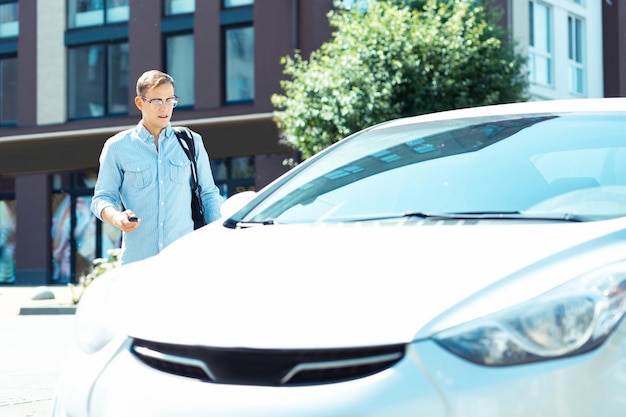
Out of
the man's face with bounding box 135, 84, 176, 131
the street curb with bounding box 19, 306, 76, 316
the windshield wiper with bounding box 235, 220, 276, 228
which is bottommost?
the street curb with bounding box 19, 306, 76, 316

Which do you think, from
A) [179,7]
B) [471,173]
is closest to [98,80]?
[179,7]

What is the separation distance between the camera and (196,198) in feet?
16.6

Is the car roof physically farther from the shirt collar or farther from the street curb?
the street curb

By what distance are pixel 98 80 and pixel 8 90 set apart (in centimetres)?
307

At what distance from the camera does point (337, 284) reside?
2.50 m

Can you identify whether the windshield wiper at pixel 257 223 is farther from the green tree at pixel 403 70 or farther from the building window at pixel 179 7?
the building window at pixel 179 7

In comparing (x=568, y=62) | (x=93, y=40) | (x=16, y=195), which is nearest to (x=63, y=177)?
Result: (x=16, y=195)

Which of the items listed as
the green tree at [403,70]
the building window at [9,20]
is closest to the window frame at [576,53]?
the green tree at [403,70]

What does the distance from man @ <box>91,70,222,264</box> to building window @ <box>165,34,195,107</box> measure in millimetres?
20054

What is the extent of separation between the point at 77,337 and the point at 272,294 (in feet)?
2.37

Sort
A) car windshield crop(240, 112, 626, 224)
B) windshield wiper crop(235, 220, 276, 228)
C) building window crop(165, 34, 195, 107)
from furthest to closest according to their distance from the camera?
building window crop(165, 34, 195, 107) < windshield wiper crop(235, 220, 276, 228) < car windshield crop(240, 112, 626, 224)

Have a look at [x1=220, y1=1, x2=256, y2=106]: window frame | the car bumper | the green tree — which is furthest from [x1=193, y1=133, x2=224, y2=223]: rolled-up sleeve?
[x1=220, y1=1, x2=256, y2=106]: window frame

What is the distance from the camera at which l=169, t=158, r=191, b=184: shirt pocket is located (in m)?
4.96

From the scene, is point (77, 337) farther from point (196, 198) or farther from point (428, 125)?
point (196, 198)
